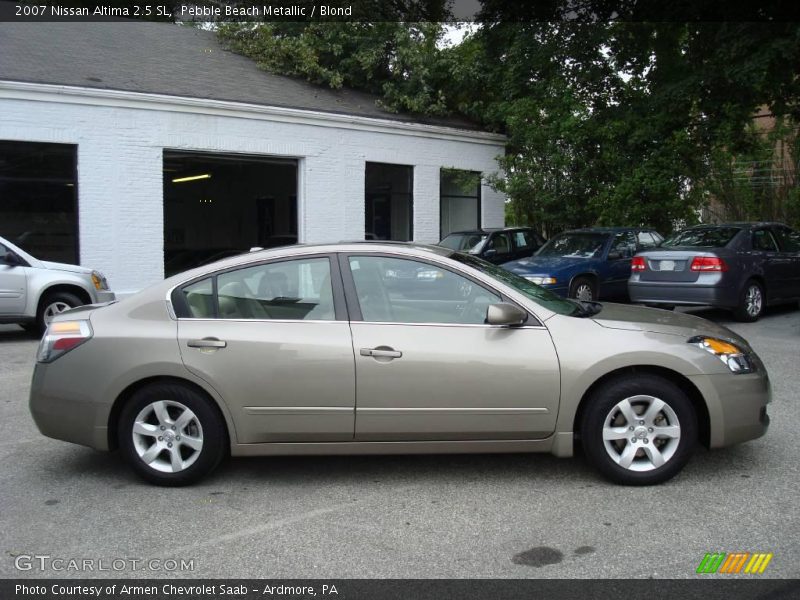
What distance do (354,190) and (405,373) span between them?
14146 mm

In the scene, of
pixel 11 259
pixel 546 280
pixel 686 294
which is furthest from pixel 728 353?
pixel 11 259

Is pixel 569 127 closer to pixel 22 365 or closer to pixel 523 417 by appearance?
pixel 22 365

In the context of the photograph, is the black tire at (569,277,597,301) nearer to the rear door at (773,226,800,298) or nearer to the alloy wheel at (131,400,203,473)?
the rear door at (773,226,800,298)

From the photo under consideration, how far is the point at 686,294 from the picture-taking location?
12234 mm

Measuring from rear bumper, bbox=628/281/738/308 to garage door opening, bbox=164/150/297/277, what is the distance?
12.3 metres

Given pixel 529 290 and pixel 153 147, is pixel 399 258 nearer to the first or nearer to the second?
pixel 529 290

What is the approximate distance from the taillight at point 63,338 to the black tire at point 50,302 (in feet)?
22.8

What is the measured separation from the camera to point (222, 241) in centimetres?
2661

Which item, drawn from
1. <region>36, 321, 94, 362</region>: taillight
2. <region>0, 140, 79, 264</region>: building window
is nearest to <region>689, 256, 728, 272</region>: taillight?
<region>36, 321, 94, 362</region>: taillight

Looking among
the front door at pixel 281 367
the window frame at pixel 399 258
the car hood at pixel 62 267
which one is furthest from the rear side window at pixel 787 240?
the car hood at pixel 62 267

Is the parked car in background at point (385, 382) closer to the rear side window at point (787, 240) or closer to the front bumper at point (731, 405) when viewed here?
the front bumper at point (731, 405)

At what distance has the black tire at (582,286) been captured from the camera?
13722mm

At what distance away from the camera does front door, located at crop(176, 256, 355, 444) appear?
4.77 m

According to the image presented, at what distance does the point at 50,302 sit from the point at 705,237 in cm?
1024
